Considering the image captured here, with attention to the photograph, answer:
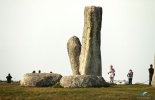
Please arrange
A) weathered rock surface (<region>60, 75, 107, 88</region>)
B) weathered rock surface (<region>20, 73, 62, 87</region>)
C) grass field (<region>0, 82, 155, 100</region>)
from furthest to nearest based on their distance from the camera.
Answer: weathered rock surface (<region>20, 73, 62, 87</region>), weathered rock surface (<region>60, 75, 107, 88</region>), grass field (<region>0, 82, 155, 100</region>)

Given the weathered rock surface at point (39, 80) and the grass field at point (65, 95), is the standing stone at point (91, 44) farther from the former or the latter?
the grass field at point (65, 95)

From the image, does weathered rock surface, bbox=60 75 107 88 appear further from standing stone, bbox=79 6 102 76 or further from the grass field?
standing stone, bbox=79 6 102 76

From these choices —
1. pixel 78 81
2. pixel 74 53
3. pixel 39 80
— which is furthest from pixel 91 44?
pixel 78 81

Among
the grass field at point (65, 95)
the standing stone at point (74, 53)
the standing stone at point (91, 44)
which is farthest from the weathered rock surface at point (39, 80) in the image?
the grass field at point (65, 95)

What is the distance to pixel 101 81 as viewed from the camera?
3525 cm

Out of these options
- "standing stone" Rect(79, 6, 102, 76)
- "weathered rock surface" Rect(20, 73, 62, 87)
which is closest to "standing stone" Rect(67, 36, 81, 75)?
"standing stone" Rect(79, 6, 102, 76)

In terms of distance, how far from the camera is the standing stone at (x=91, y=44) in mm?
40312

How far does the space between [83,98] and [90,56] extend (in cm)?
1327

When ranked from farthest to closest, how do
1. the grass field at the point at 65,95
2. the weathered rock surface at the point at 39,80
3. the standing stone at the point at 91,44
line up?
the standing stone at the point at 91,44, the weathered rock surface at the point at 39,80, the grass field at the point at 65,95

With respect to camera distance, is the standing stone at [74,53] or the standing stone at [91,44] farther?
the standing stone at [74,53]

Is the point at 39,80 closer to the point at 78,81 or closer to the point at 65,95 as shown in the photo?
the point at 78,81

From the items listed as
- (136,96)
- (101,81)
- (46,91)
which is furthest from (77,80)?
(136,96)

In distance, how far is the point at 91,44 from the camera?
40.5m

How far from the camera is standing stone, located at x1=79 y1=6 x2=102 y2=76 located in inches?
1587
